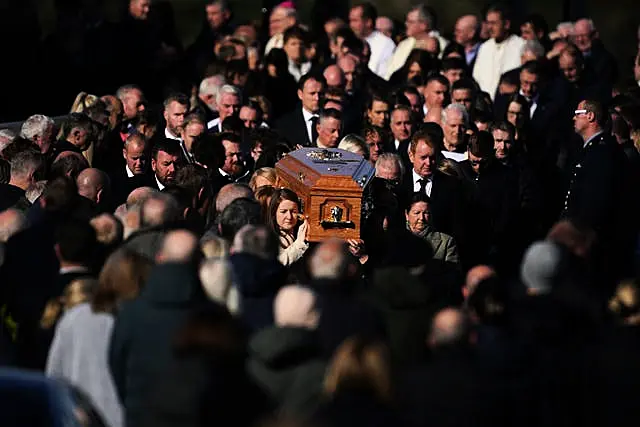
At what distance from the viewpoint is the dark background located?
18.4 metres

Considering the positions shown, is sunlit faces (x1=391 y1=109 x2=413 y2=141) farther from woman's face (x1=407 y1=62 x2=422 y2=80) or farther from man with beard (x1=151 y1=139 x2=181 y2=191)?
woman's face (x1=407 y1=62 x2=422 y2=80)

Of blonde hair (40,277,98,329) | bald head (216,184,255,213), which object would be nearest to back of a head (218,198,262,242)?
bald head (216,184,255,213)

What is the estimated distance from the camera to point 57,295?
32.9 ft

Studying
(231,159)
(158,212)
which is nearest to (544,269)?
(158,212)

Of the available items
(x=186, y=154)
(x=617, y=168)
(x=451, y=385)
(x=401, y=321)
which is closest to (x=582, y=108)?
(x=617, y=168)

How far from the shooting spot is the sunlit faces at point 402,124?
15383mm

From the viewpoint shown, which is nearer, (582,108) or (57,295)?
(57,295)

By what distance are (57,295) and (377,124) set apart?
6342 mm

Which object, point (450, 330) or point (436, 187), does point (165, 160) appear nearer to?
point (436, 187)

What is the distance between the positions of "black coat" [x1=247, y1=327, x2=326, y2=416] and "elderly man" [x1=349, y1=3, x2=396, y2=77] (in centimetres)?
1148

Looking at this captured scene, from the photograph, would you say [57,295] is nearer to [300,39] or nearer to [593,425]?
[593,425]

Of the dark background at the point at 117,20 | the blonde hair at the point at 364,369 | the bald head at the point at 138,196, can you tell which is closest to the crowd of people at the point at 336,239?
the blonde hair at the point at 364,369

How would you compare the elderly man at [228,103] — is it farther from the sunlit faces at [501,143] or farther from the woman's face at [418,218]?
the woman's face at [418,218]

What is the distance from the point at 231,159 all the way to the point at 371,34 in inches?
262
